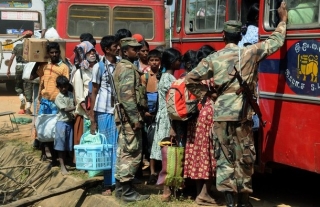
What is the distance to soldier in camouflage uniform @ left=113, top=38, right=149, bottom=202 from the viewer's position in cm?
586

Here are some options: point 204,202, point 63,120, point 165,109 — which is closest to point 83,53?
point 63,120

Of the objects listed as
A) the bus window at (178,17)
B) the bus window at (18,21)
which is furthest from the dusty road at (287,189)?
the bus window at (18,21)

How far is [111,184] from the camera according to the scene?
661 centimetres

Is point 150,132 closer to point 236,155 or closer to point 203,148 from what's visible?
point 203,148

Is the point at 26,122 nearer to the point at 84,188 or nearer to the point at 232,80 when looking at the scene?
the point at 84,188

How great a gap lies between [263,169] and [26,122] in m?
7.27

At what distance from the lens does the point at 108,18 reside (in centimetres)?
1255

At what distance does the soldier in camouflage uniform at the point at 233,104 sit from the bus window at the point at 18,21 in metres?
12.2

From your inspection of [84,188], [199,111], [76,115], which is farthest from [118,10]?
[199,111]

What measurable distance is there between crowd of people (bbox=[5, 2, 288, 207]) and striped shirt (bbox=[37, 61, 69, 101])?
13 centimetres

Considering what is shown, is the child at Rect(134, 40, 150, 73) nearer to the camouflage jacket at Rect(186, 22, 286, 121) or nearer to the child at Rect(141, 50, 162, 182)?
the child at Rect(141, 50, 162, 182)

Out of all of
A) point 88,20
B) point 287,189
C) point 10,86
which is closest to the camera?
point 287,189

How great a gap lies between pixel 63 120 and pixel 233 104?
3.04 metres

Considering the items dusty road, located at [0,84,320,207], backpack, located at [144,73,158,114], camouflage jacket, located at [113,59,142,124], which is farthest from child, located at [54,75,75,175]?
dusty road, located at [0,84,320,207]
